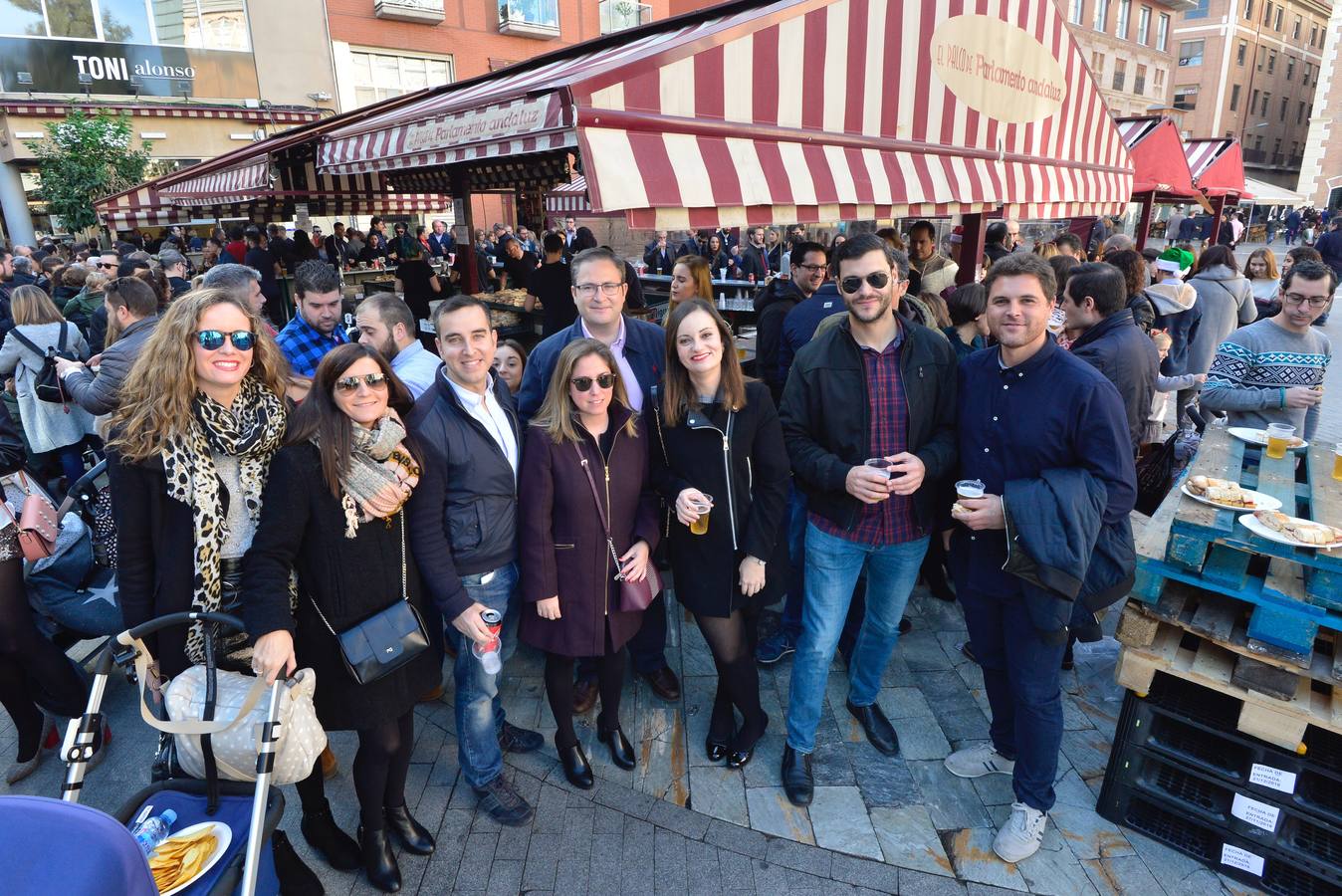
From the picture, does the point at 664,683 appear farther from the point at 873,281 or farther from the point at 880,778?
the point at 873,281

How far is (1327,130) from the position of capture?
41.7m

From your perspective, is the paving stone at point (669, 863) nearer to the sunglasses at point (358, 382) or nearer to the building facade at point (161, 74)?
the sunglasses at point (358, 382)

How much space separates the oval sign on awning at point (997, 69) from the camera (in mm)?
4207

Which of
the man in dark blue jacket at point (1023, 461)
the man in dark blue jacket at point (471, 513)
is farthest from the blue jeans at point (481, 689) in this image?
the man in dark blue jacket at point (1023, 461)

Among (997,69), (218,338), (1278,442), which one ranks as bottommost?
(1278,442)

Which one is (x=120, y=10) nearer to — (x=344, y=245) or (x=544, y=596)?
(x=344, y=245)

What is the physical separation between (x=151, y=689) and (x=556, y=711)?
1.45m

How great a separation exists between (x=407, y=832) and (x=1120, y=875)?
268 cm

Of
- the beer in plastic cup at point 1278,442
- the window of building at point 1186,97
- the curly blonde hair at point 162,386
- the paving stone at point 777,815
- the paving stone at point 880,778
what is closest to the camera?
the curly blonde hair at point 162,386

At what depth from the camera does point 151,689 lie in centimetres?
223

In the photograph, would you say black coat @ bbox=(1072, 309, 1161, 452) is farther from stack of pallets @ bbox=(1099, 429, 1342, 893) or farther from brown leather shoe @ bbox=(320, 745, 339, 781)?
brown leather shoe @ bbox=(320, 745, 339, 781)

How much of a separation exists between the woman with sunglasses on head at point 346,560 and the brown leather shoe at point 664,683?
1379mm

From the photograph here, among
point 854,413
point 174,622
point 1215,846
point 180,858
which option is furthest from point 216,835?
point 1215,846

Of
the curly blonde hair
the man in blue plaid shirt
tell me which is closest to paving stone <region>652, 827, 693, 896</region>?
the curly blonde hair
